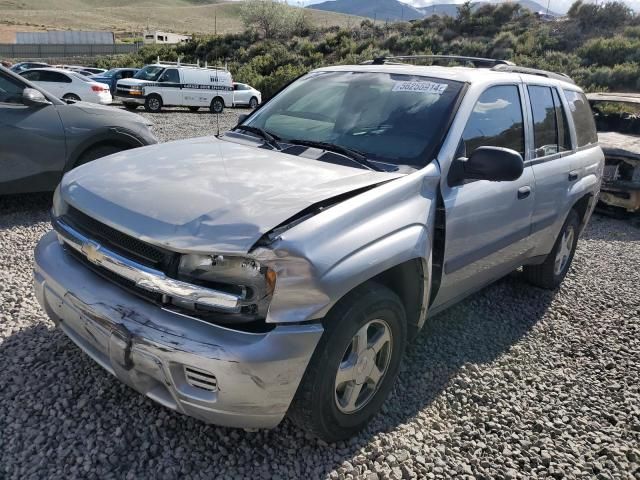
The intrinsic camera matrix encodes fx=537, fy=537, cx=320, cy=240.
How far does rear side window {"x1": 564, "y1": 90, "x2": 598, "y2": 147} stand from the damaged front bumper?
138 inches

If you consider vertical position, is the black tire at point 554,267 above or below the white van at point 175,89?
above

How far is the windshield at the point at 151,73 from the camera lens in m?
20.4

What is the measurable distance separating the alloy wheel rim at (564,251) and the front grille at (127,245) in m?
3.62

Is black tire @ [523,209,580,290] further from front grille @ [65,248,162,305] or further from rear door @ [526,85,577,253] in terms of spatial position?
front grille @ [65,248,162,305]

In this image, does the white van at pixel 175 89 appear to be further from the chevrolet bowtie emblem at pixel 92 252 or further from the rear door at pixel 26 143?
the chevrolet bowtie emblem at pixel 92 252

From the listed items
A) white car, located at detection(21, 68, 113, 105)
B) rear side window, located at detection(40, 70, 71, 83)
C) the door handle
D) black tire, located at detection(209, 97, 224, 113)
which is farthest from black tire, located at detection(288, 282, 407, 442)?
black tire, located at detection(209, 97, 224, 113)

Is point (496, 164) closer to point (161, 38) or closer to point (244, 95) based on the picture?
point (244, 95)

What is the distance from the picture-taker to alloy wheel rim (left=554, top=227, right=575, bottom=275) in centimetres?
471

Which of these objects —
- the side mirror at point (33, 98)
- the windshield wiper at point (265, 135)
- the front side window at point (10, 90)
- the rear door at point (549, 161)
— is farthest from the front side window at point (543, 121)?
the front side window at point (10, 90)

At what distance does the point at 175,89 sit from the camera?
66.3ft

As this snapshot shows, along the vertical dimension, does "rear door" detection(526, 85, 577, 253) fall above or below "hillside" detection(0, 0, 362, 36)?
above

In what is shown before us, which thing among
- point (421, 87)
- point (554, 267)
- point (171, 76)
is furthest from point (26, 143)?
point (171, 76)

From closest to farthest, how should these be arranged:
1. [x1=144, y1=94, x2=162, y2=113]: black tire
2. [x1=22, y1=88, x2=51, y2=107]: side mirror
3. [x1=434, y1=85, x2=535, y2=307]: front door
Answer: [x1=434, y1=85, x2=535, y2=307]: front door
[x1=22, y1=88, x2=51, y2=107]: side mirror
[x1=144, y1=94, x2=162, y2=113]: black tire

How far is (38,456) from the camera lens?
238cm
